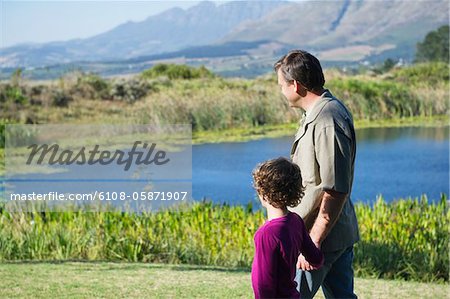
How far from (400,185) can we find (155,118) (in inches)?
251

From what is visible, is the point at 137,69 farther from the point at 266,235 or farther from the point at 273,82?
the point at 266,235

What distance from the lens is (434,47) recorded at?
26359mm

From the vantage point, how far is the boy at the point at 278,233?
2566mm

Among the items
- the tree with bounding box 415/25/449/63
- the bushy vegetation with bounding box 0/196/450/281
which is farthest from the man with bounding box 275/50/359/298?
the tree with bounding box 415/25/449/63

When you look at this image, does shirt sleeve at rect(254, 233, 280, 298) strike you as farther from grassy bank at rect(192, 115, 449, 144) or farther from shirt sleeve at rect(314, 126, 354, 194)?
grassy bank at rect(192, 115, 449, 144)

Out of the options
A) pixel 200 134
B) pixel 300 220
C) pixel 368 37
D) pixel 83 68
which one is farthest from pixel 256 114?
pixel 300 220

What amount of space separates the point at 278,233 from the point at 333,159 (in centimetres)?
31

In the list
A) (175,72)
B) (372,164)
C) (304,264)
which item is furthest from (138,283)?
(175,72)

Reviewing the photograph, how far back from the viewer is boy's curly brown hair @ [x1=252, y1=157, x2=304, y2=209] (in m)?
2.58

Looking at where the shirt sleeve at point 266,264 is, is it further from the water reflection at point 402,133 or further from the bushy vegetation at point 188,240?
the water reflection at point 402,133

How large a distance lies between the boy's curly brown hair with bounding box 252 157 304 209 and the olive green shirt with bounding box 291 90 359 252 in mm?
111

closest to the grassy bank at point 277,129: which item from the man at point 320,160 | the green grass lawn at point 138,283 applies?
the green grass lawn at point 138,283

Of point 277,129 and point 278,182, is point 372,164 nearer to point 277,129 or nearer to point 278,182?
point 277,129

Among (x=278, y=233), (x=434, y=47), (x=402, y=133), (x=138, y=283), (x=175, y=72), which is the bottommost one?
(x=402, y=133)
